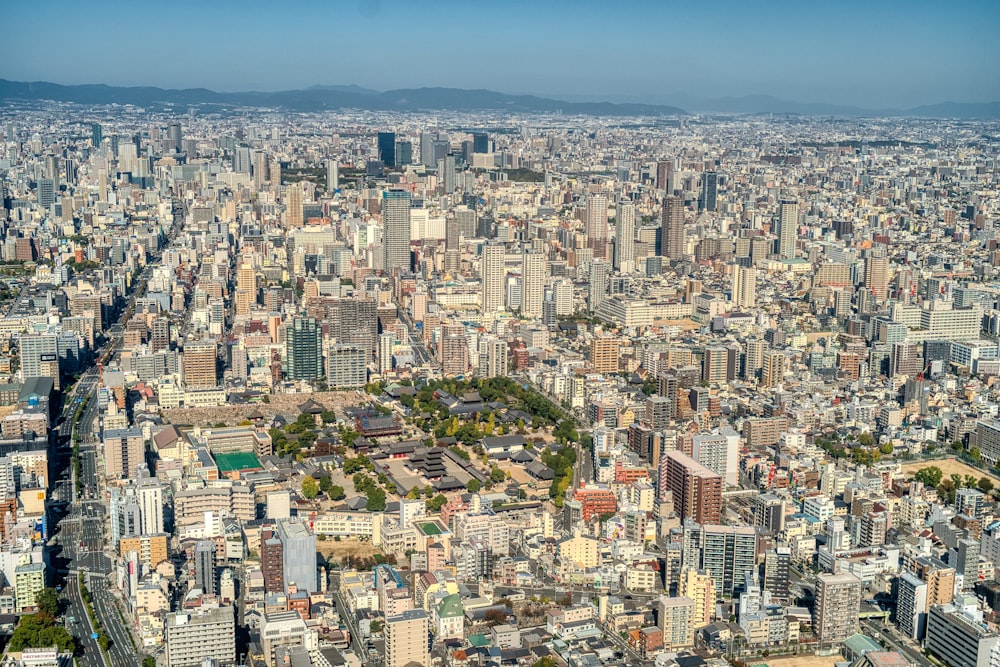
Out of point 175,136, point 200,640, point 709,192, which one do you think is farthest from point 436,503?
point 175,136

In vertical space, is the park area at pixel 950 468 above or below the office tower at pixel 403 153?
below

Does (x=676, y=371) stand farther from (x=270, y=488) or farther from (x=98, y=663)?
(x=98, y=663)

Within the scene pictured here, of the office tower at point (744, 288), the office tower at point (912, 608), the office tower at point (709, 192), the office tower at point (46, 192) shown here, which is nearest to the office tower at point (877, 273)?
the office tower at point (744, 288)

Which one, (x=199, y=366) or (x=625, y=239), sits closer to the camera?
(x=199, y=366)

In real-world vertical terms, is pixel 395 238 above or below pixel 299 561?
above

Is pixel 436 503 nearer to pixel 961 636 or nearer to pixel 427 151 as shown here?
pixel 961 636

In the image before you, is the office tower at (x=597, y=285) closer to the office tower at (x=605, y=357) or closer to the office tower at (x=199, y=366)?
the office tower at (x=605, y=357)

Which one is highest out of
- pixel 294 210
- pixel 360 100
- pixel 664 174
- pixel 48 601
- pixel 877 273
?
pixel 360 100

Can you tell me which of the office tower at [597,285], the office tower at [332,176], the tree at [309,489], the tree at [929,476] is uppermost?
the office tower at [332,176]
